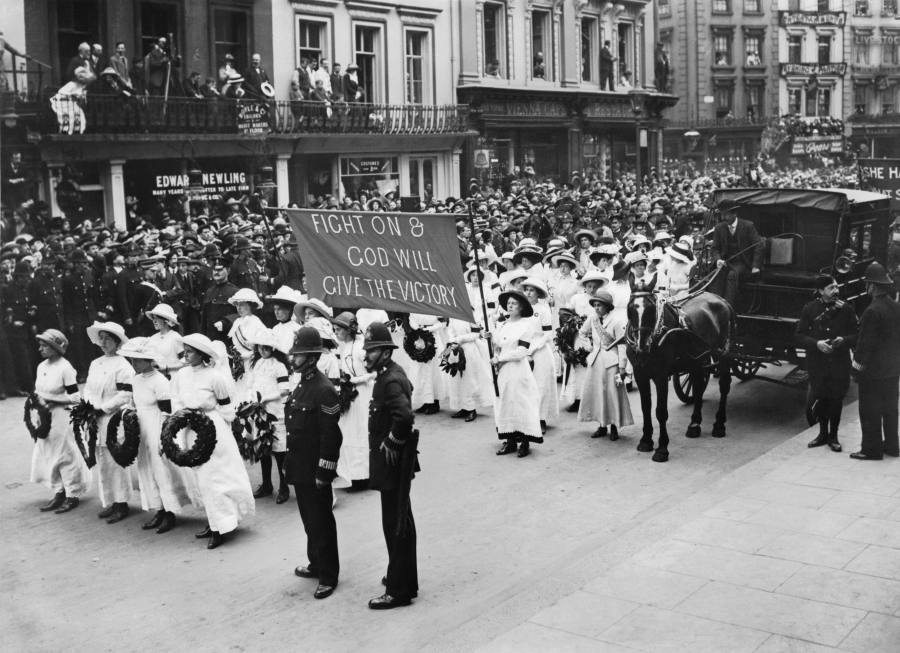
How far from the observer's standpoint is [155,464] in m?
9.89

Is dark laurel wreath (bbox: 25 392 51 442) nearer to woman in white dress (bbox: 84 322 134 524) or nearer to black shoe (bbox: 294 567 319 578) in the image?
woman in white dress (bbox: 84 322 134 524)

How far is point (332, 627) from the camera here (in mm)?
7562

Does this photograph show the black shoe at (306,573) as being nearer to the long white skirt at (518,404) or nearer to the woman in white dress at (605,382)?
the long white skirt at (518,404)

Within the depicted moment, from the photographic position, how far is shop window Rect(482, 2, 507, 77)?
33.2 m

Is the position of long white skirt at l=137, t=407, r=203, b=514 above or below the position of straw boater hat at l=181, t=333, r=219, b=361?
below

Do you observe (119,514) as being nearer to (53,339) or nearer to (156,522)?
(156,522)

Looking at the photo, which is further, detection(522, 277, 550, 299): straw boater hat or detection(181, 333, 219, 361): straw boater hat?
detection(522, 277, 550, 299): straw boater hat

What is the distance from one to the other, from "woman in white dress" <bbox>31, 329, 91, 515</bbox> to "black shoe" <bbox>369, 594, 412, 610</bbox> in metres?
4.22

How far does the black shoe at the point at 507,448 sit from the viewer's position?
1211 cm

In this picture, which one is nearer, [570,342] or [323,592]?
[323,592]

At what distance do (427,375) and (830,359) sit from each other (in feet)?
16.6

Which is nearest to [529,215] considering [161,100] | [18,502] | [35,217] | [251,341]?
[161,100]

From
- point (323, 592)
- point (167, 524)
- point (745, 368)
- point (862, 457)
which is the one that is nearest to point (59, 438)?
point (167, 524)

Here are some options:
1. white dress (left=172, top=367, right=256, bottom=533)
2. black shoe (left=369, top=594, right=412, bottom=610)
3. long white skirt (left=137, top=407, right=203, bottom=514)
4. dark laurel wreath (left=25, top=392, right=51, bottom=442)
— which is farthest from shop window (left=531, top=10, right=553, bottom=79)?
black shoe (left=369, top=594, right=412, bottom=610)
